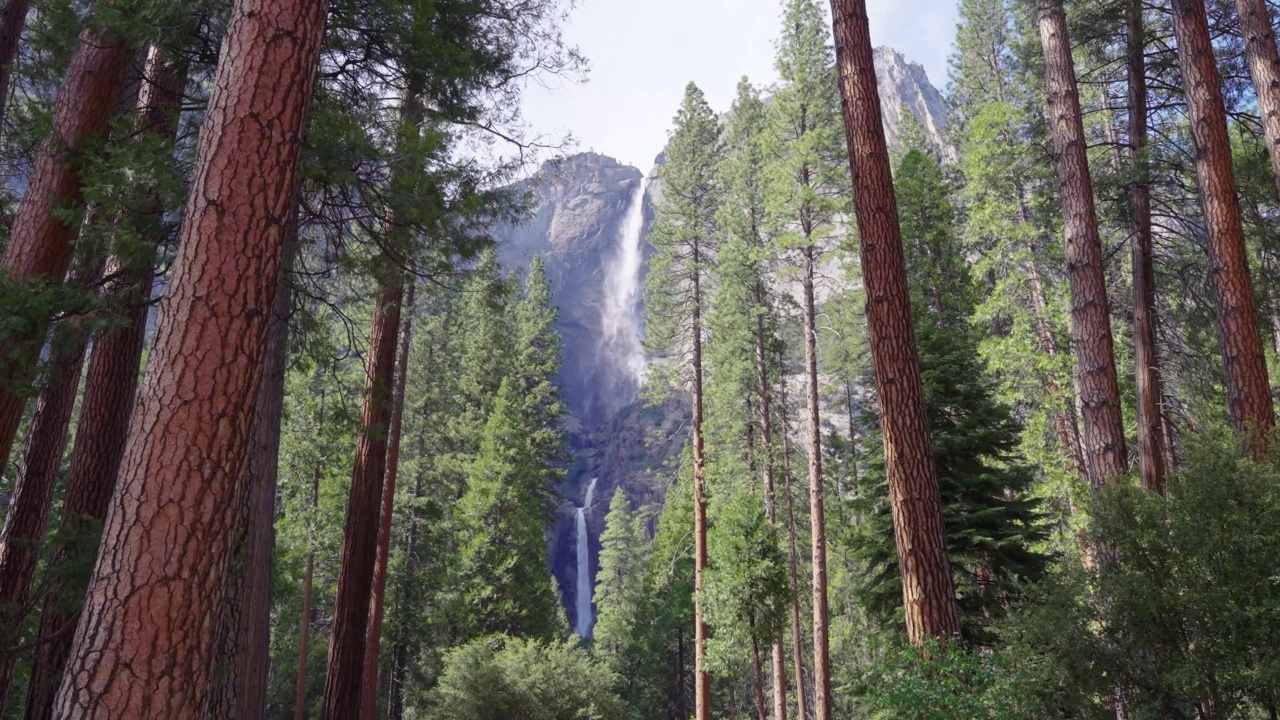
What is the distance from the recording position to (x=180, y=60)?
552cm

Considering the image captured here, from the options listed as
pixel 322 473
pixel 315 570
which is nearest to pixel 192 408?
pixel 322 473

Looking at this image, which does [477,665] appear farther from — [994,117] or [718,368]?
[994,117]

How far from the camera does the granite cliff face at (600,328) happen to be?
58094mm

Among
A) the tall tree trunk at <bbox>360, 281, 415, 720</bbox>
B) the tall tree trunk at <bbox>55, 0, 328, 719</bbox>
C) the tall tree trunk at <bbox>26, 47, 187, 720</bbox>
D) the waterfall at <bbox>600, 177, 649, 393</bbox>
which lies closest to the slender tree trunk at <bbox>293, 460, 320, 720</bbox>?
the tall tree trunk at <bbox>360, 281, 415, 720</bbox>

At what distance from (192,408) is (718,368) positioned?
16122mm

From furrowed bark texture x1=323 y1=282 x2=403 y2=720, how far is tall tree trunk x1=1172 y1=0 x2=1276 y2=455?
838 cm

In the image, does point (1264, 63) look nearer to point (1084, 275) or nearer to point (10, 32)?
point (1084, 275)

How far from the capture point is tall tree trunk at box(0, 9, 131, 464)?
498cm

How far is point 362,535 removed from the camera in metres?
7.30

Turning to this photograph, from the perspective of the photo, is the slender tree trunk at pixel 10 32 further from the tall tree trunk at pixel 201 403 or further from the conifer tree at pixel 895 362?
the conifer tree at pixel 895 362

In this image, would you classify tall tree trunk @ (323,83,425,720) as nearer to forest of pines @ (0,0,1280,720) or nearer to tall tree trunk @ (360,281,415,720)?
forest of pines @ (0,0,1280,720)

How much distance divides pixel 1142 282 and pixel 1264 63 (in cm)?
264

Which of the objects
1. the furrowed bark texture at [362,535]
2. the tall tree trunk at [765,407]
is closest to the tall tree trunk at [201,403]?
the furrowed bark texture at [362,535]

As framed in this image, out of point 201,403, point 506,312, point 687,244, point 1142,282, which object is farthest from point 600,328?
point 201,403
